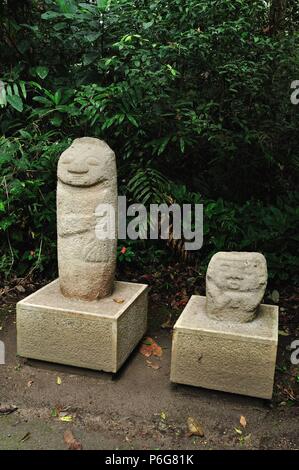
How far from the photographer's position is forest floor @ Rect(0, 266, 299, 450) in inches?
99.3

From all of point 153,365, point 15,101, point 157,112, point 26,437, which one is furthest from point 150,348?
point 15,101

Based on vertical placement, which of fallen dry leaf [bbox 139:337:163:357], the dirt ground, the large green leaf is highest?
the large green leaf

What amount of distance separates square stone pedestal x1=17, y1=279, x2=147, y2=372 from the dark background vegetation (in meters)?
1.10

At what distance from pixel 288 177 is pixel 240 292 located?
7.82 ft

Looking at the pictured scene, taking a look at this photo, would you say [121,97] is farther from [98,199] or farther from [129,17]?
[98,199]

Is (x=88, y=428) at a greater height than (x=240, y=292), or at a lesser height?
lesser

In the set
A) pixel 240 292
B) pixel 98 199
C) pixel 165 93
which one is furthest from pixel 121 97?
pixel 240 292

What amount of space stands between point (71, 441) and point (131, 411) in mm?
425

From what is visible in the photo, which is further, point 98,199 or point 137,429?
point 98,199

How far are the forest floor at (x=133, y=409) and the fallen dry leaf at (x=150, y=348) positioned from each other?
0.13 ft

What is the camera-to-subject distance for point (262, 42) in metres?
4.23

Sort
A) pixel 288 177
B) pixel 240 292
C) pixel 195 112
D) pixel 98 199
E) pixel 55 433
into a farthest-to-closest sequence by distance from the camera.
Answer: pixel 288 177 < pixel 195 112 < pixel 98 199 < pixel 240 292 < pixel 55 433

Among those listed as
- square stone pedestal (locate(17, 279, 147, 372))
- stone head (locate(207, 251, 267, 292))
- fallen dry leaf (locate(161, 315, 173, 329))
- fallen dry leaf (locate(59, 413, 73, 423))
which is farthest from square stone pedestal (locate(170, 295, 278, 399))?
fallen dry leaf (locate(161, 315, 173, 329))

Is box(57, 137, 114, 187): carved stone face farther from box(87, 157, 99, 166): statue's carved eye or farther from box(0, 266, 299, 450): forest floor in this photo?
box(0, 266, 299, 450): forest floor
